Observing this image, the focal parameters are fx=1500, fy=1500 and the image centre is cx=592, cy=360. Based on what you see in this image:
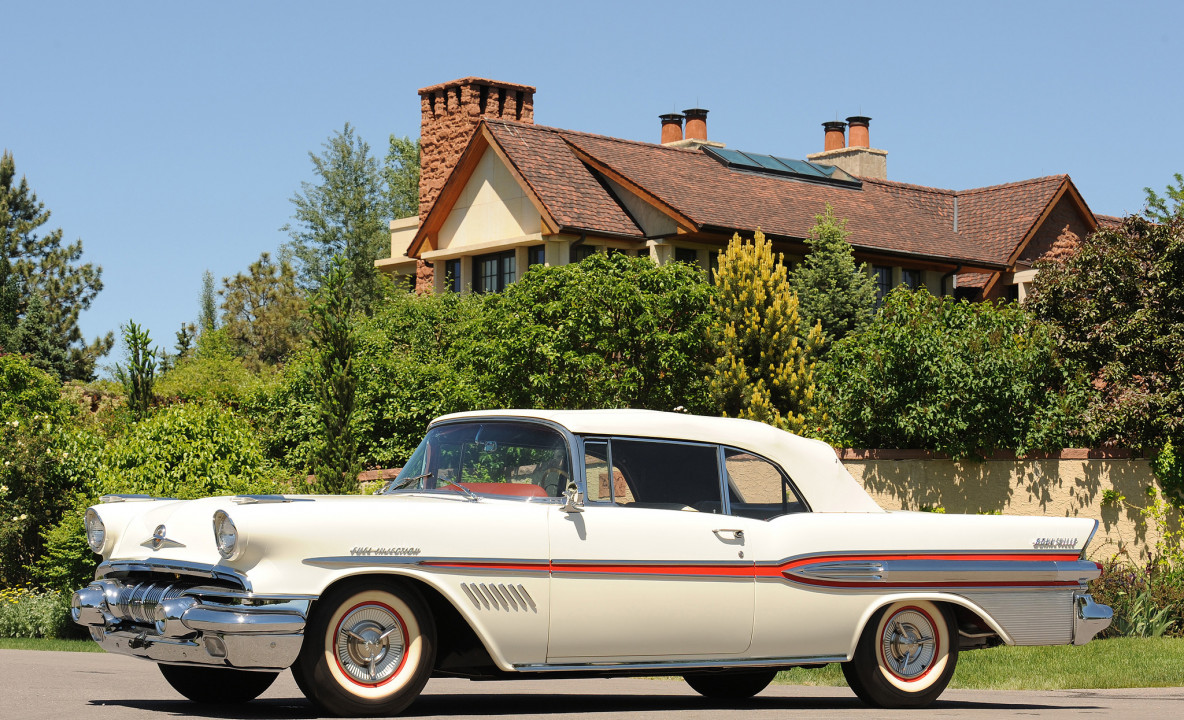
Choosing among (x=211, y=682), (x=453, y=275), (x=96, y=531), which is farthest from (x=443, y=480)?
(x=453, y=275)

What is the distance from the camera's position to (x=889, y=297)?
72.6 feet

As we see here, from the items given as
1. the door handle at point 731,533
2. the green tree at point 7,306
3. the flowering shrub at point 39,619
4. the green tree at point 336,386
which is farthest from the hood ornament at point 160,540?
the green tree at point 7,306

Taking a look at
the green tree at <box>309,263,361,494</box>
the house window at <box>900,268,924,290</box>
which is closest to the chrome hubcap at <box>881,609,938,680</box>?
the green tree at <box>309,263,361,494</box>

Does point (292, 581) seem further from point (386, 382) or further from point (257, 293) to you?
point (257, 293)

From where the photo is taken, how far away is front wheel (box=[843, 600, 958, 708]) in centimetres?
910

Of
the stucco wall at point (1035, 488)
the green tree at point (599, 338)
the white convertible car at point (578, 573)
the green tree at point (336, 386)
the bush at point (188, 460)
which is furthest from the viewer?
the green tree at point (599, 338)

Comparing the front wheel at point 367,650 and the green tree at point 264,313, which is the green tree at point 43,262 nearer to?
the green tree at point 264,313

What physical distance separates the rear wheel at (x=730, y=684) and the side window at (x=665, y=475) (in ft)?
5.39

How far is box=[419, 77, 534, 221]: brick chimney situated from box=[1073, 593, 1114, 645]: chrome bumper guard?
2771cm

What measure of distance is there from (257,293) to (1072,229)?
1506 inches

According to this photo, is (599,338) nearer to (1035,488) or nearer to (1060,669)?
(1035,488)

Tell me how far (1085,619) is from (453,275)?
27.5 m

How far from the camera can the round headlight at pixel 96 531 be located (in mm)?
8531

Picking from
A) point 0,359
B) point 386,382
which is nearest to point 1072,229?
point 386,382
